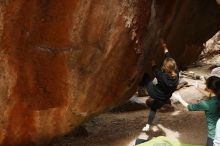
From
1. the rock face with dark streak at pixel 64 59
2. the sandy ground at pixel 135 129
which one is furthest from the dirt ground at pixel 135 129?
the rock face with dark streak at pixel 64 59

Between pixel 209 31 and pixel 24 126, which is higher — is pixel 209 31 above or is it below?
→ above

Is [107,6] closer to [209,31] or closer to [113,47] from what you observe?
[113,47]

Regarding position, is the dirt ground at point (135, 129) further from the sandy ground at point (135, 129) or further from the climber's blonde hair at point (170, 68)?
the climber's blonde hair at point (170, 68)

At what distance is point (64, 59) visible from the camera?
7918mm

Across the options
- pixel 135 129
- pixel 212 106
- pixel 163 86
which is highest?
pixel 163 86

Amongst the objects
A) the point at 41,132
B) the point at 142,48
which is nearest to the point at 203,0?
the point at 142,48

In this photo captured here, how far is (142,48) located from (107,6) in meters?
1.47

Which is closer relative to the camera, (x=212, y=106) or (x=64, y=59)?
(x=212, y=106)

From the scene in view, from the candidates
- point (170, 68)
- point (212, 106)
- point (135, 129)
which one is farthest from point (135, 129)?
point (212, 106)

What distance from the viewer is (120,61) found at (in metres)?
8.62

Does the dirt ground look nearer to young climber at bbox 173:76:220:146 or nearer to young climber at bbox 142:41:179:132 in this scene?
young climber at bbox 142:41:179:132

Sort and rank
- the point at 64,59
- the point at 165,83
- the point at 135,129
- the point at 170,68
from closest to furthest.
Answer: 1. the point at 64,59
2. the point at 165,83
3. the point at 170,68
4. the point at 135,129

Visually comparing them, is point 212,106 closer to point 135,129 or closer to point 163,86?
point 163,86

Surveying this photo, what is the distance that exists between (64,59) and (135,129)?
115 inches
